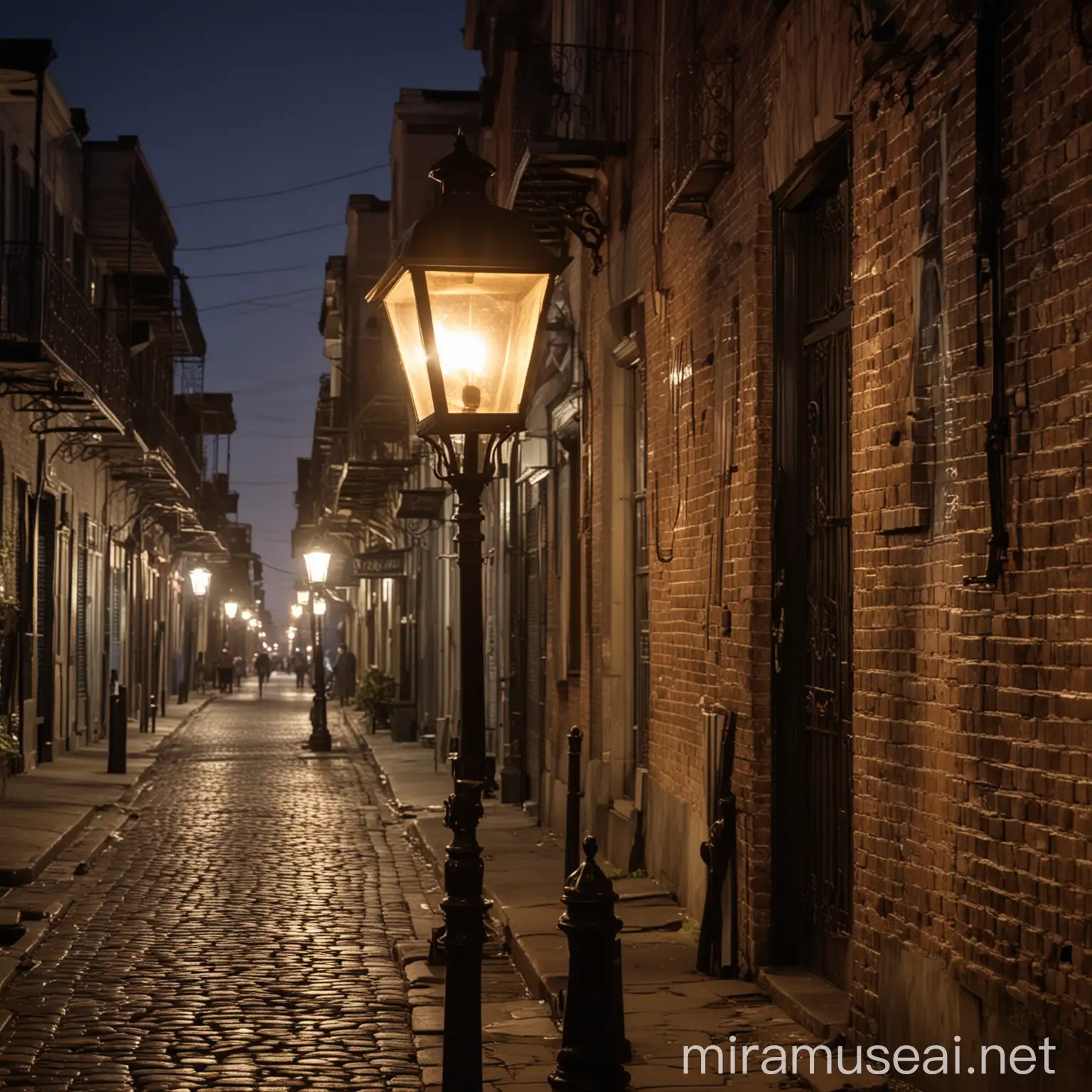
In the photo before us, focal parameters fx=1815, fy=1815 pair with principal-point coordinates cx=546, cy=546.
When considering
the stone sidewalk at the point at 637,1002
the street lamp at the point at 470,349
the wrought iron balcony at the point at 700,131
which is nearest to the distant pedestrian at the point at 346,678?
the stone sidewalk at the point at 637,1002

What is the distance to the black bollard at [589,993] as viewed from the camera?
593 centimetres

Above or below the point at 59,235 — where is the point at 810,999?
below

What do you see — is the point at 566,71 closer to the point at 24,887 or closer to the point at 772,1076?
the point at 24,887

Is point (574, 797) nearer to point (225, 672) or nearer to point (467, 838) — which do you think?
point (467, 838)

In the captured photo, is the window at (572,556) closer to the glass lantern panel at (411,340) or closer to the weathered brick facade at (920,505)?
the weathered brick facade at (920,505)

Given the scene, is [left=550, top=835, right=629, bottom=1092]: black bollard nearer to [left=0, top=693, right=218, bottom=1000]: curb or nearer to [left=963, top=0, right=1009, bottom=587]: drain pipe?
[left=963, top=0, right=1009, bottom=587]: drain pipe

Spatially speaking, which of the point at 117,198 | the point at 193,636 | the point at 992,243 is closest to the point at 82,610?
the point at 117,198

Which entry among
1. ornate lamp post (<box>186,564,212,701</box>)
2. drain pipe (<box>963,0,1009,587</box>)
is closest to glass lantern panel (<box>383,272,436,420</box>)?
drain pipe (<box>963,0,1009,587</box>)

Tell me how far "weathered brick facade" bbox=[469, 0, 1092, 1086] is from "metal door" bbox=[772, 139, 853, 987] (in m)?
0.07

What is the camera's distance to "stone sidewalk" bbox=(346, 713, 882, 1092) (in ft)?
22.4

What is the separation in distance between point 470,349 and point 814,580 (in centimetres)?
261

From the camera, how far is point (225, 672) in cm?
5888

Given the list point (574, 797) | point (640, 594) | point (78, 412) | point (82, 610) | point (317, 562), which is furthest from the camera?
point (317, 562)

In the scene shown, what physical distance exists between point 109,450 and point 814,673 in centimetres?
2197
